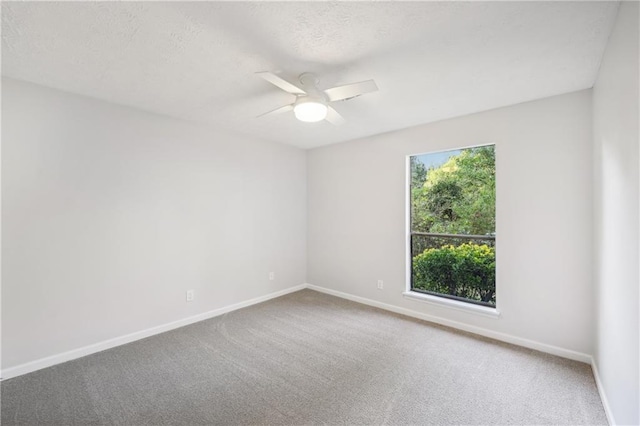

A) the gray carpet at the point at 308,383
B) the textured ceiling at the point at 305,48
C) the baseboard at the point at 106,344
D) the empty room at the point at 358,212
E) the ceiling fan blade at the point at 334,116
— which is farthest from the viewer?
the ceiling fan blade at the point at 334,116

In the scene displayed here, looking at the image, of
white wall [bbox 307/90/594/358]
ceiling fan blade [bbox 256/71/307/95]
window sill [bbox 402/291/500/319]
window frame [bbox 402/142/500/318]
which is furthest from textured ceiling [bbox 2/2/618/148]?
window sill [bbox 402/291/500/319]

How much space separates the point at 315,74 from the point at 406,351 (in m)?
2.68

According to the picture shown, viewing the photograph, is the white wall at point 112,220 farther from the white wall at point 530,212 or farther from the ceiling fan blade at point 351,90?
the ceiling fan blade at point 351,90

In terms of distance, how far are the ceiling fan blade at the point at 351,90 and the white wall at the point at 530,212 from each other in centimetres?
181

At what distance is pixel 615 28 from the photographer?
1615 millimetres

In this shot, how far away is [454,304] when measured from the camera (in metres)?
3.26

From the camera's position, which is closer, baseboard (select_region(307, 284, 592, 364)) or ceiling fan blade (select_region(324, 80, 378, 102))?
ceiling fan blade (select_region(324, 80, 378, 102))

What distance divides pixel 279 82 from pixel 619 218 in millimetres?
2293

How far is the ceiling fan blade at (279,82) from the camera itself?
1.78 m

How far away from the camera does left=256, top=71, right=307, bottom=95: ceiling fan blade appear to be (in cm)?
178

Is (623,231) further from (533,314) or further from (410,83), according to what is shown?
(410,83)

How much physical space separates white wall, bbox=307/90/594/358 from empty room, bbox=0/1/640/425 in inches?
0.7

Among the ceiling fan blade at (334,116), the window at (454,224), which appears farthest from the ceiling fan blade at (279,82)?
the window at (454,224)

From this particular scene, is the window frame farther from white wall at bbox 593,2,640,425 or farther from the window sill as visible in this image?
white wall at bbox 593,2,640,425
